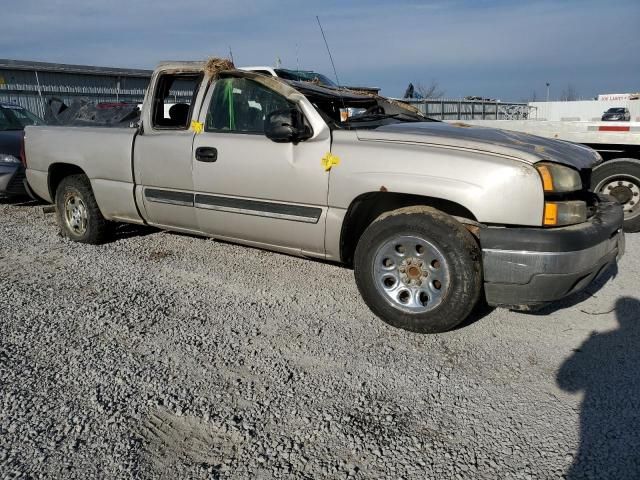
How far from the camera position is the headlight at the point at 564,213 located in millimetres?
3111

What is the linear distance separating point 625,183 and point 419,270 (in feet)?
12.7

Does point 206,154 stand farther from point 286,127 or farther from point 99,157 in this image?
point 99,157

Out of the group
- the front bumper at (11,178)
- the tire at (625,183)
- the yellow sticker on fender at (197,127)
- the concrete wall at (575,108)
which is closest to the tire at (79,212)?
the yellow sticker on fender at (197,127)

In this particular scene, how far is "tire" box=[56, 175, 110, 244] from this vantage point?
17.9 feet

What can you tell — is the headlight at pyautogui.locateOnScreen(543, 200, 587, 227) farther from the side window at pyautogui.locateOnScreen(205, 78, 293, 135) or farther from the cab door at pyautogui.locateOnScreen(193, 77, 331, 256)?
the side window at pyautogui.locateOnScreen(205, 78, 293, 135)

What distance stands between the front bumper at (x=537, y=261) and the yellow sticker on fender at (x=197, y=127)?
2.48m

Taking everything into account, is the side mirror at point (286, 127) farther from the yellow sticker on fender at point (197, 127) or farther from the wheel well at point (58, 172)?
the wheel well at point (58, 172)

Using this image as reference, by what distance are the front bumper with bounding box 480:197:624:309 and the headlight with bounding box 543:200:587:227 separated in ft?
0.12

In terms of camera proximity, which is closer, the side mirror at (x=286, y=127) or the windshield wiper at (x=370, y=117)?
Result: the side mirror at (x=286, y=127)

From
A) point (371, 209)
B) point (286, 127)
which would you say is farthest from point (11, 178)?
point (371, 209)

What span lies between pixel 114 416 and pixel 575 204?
2869mm

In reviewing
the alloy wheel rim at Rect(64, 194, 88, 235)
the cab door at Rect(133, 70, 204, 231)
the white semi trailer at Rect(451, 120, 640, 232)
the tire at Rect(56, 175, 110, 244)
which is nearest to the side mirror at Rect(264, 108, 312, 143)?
the cab door at Rect(133, 70, 204, 231)

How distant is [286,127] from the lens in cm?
376

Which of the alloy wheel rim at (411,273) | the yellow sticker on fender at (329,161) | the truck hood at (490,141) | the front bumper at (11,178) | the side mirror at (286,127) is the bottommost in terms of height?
the alloy wheel rim at (411,273)
